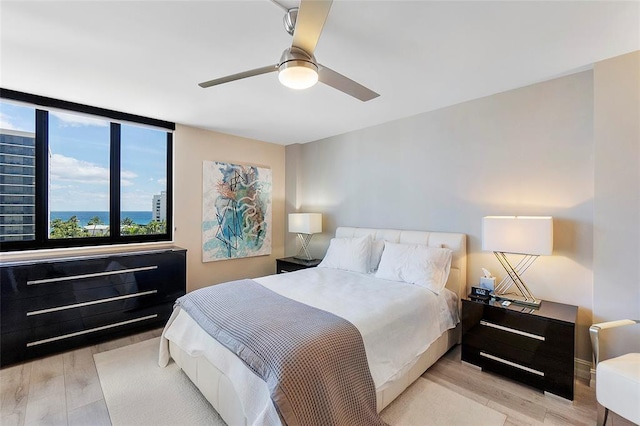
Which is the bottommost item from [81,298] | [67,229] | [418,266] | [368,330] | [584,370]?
[584,370]

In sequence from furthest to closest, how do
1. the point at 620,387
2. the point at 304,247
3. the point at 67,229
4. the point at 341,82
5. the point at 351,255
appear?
the point at 304,247, the point at 351,255, the point at 67,229, the point at 341,82, the point at 620,387

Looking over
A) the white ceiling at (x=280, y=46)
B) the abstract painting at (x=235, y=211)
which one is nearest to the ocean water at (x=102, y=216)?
the abstract painting at (x=235, y=211)

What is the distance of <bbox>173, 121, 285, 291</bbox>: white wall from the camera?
12.3 ft

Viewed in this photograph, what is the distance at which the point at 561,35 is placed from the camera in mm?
1808

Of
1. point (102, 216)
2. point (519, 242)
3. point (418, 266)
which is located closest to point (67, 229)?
point (102, 216)

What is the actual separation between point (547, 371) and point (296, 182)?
380 centimetres

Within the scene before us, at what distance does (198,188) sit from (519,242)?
12.4 feet

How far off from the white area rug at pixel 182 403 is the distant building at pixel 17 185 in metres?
1.63

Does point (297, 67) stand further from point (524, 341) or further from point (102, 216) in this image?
point (102, 216)

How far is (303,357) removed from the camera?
1.42 m

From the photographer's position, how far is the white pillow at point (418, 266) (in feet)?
8.60

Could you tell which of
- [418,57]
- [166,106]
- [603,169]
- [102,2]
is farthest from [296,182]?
[603,169]

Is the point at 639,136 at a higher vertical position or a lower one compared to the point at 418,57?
lower

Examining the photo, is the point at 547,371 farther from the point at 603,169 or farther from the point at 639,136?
the point at 639,136
